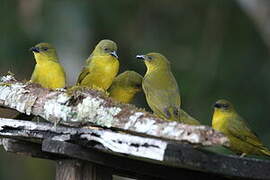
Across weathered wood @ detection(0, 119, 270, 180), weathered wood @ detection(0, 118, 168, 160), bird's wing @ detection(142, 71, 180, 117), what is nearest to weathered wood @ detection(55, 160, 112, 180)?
weathered wood @ detection(0, 119, 270, 180)

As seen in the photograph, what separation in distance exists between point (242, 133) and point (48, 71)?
181 centimetres

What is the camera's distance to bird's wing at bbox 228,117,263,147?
283 inches

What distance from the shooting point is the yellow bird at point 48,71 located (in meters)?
7.50

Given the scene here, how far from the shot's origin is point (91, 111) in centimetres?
551

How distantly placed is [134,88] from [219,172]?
7.17 feet

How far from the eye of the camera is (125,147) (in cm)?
507

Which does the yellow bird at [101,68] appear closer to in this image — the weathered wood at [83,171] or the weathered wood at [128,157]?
the weathered wood at [128,157]

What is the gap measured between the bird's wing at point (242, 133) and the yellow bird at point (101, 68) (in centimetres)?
113

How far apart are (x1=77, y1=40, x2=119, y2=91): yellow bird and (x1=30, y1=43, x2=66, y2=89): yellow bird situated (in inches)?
7.9

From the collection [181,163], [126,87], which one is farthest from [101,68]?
[181,163]

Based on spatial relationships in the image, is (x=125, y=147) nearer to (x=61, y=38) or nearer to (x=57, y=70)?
(x=57, y=70)

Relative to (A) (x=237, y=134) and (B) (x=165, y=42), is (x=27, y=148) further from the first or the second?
(B) (x=165, y=42)

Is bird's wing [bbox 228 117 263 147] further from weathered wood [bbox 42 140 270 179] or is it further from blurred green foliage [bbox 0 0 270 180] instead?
blurred green foliage [bbox 0 0 270 180]

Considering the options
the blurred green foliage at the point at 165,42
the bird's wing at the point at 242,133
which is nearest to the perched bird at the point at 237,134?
the bird's wing at the point at 242,133
